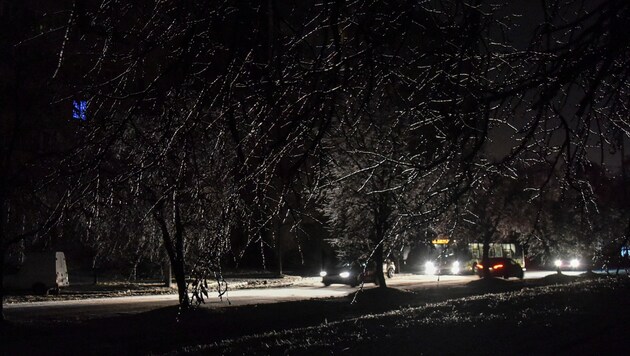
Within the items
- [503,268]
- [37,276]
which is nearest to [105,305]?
[37,276]

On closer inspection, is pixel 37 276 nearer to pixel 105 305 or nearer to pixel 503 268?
pixel 105 305

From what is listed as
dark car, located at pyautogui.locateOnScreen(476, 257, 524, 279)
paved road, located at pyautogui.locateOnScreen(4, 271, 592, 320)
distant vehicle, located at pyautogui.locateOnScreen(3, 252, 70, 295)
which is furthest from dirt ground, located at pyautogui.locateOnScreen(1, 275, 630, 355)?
dark car, located at pyautogui.locateOnScreen(476, 257, 524, 279)

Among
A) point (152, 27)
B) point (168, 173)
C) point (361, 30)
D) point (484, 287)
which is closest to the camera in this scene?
point (361, 30)

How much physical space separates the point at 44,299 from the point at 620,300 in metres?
23.7

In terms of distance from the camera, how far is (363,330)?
11.1m

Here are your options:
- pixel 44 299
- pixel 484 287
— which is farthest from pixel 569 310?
pixel 44 299

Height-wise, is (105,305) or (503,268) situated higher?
(105,305)

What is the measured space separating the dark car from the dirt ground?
65.1 ft

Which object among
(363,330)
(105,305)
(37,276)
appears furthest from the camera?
(37,276)

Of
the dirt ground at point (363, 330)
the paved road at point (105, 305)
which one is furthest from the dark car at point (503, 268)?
the dirt ground at point (363, 330)

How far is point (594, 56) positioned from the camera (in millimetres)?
4227

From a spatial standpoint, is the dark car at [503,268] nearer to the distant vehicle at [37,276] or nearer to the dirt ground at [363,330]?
the dirt ground at [363,330]

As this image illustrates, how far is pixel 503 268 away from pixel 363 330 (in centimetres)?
3197

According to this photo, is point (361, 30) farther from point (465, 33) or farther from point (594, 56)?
point (594, 56)
